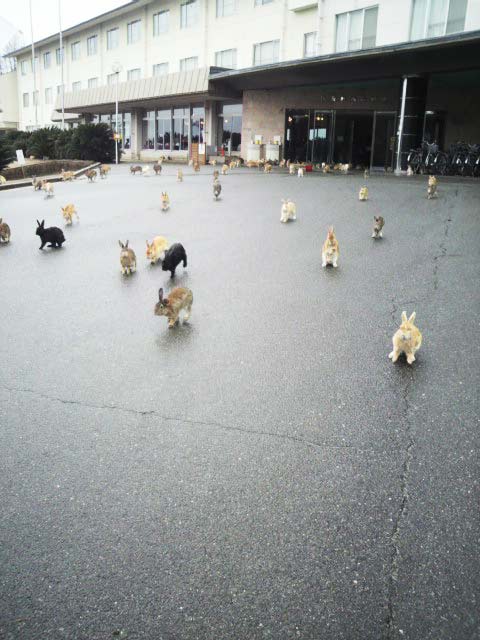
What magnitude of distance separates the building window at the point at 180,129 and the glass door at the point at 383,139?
56.2ft

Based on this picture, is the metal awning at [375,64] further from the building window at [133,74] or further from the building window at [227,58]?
the building window at [133,74]

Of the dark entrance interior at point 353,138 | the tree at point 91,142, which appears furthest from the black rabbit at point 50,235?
the tree at point 91,142

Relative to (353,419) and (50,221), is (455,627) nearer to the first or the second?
(353,419)

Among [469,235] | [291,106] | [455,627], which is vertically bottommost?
[455,627]

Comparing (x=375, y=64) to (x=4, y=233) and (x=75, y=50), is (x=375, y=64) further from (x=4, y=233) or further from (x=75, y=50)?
(x=75, y=50)

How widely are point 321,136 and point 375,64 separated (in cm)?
790

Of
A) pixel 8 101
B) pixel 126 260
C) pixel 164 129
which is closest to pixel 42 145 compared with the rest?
pixel 164 129

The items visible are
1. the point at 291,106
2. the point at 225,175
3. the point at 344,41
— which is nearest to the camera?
the point at 225,175

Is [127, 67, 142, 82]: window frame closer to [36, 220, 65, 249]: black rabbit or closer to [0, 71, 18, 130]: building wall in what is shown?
[0, 71, 18, 130]: building wall

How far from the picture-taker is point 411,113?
75.2 ft

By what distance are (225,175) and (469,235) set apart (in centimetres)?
1610

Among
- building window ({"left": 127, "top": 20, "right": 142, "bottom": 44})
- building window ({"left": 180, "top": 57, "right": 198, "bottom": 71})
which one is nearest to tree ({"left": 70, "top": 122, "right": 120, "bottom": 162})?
building window ({"left": 180, "top": 57, "right": 198, "bottom": 71})

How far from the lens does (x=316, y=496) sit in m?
3.00

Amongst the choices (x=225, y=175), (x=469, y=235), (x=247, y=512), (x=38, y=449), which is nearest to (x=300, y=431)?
(x=247, y=512)
